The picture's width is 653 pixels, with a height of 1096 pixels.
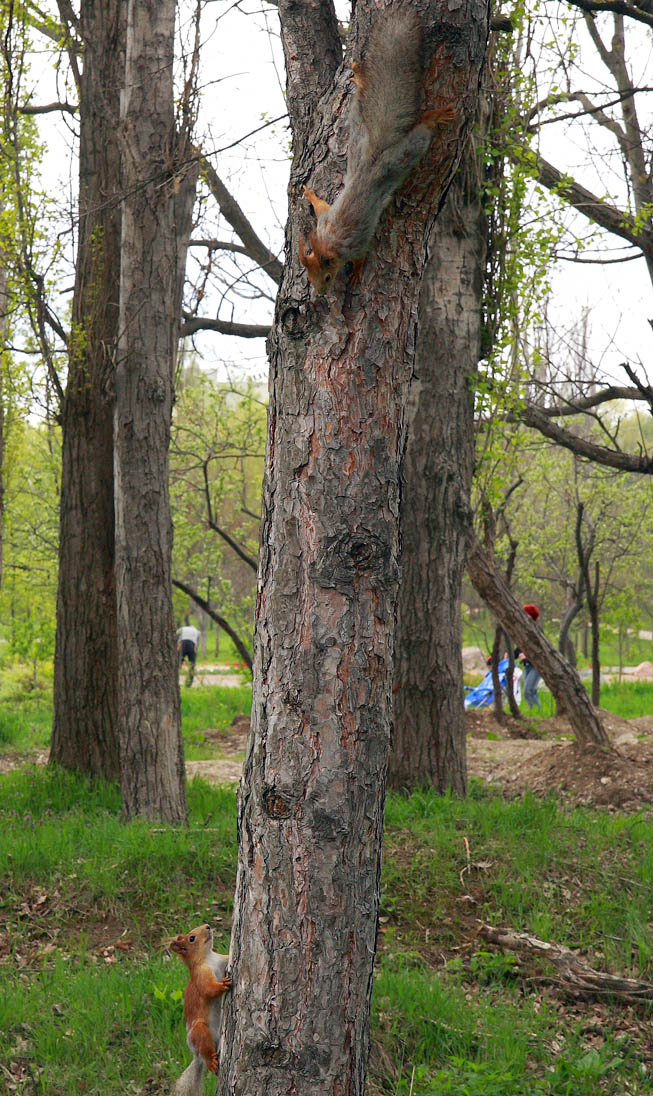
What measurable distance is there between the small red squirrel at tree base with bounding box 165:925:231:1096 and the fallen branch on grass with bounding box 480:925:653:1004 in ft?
7.87

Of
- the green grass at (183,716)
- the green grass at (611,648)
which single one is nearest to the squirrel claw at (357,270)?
the green grass at (183,716)

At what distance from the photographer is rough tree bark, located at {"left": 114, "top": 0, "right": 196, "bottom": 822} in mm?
6328

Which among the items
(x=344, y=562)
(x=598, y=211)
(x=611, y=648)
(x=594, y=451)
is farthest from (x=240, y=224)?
(x=611, y=648)

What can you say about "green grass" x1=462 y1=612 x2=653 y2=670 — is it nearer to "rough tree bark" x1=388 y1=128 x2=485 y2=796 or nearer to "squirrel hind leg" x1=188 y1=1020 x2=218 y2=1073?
"rough tree bark" x1=388 y1=128 x2=485 y2=796

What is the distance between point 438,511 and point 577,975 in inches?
129

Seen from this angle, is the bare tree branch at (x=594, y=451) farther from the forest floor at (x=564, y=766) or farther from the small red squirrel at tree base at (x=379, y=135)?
the small red squirrel at tree base at (x=379, y=135)

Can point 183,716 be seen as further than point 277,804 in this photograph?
Yes

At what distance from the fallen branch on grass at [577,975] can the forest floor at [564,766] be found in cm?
225

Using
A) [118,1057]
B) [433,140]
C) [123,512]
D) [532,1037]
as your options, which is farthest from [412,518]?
[433,140]

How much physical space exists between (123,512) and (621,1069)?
4.39m

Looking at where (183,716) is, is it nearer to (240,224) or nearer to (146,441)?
(240,224)

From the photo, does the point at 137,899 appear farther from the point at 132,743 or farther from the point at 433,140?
the point at 433,140

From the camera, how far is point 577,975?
4.41m

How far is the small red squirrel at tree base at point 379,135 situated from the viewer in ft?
7.19
